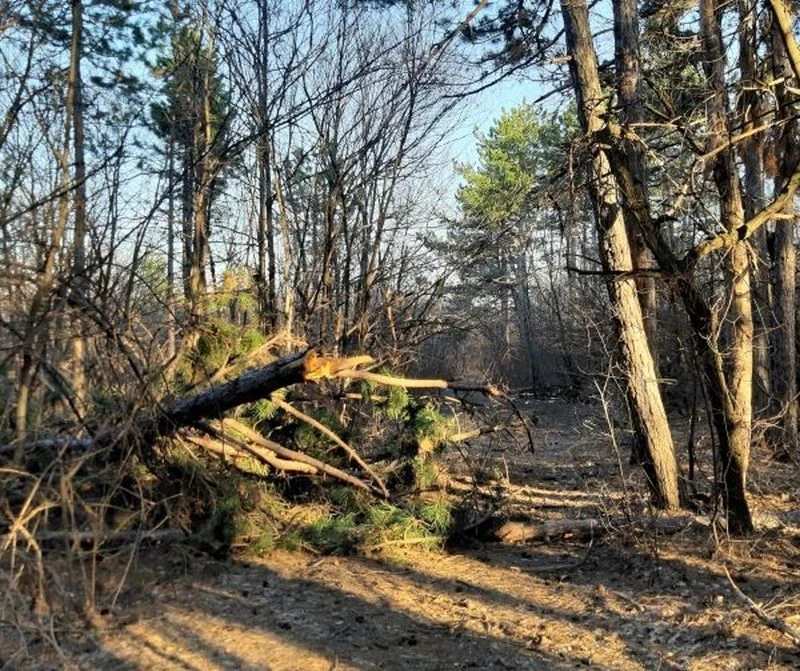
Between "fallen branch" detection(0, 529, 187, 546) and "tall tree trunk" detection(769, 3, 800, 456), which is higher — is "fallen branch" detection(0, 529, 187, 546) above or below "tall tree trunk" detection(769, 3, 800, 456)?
below

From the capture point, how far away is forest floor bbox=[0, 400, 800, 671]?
473 cm

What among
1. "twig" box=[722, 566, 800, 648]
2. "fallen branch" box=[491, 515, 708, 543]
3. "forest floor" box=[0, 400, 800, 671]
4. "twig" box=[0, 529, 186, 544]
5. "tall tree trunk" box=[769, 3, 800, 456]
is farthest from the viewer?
"tall tree trunk" box=[769, 3, 800, 456]

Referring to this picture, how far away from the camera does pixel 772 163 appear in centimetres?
1348

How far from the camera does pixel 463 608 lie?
5637 millimetres

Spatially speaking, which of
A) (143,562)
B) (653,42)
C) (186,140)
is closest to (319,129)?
(186,140)

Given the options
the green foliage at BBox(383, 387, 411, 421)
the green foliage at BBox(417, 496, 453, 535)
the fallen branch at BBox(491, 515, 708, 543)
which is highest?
the green foliage at BBox(383, 387, 411, 421)

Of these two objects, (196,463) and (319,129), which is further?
(319,129)

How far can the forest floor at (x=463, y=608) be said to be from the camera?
4727 millimetres

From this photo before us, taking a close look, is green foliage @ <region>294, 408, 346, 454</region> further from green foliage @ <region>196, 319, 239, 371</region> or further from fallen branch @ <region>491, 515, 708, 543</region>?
→ fallen branch @ <region>491, 515, 708, 543</region>

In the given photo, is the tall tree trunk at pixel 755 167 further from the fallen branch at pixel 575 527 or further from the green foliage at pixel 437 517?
the green foliage at pixel 437 517

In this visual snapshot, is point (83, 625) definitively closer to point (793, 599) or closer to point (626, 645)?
point (626, 645)

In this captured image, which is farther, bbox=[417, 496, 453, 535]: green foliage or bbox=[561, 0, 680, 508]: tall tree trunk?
bbox=[561, 0, 680, 508]: tall tree trunk

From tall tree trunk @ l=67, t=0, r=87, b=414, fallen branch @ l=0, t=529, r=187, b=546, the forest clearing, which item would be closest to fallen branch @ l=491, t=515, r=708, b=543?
the forest clearing

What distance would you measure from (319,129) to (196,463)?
6.91 meters
